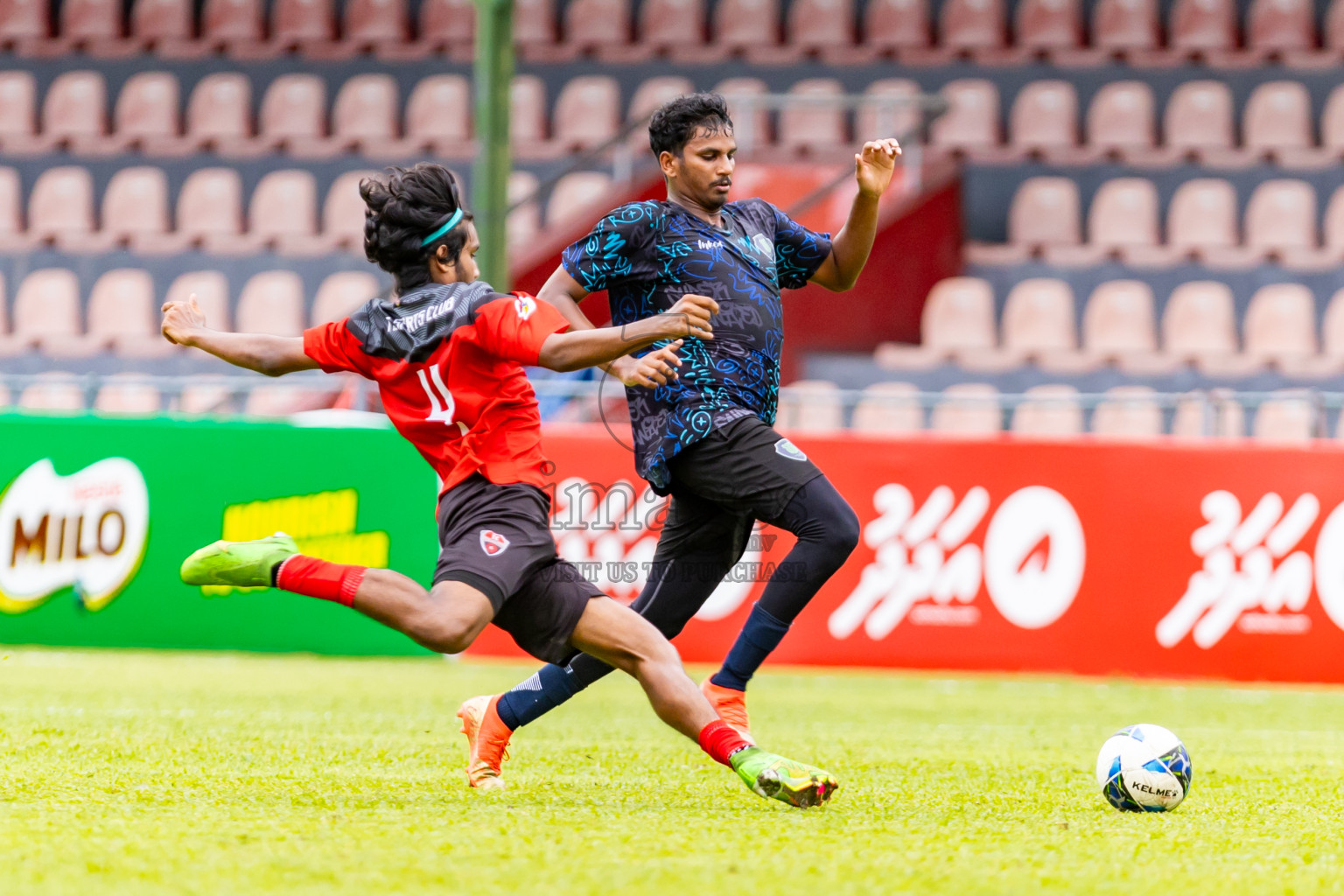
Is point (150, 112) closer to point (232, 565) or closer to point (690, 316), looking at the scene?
point (232, 565)

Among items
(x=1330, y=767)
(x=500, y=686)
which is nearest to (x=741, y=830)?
(x=1330, y=767)

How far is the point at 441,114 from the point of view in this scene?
16.3 meters

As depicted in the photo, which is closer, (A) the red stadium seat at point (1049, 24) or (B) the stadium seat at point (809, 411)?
(B) the stadium seat at point (809, 411)

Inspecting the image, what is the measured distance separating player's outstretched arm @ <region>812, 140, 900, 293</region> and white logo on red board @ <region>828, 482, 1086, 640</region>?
13.8ft

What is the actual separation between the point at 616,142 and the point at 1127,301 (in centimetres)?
446

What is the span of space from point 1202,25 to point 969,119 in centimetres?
276

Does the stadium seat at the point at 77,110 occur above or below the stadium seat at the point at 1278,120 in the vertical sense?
above

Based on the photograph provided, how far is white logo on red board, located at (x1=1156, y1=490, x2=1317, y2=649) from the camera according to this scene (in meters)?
9.30

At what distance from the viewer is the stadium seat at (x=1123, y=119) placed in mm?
15422

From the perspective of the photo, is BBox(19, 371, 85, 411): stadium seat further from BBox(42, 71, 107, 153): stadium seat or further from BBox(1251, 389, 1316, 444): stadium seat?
BBox(1251, 389, 1316, 444): stadium seat

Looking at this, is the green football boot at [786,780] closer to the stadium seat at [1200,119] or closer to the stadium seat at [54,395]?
the stadium seat at [54,395]

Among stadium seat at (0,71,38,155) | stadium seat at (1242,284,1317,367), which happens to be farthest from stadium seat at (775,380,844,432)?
stadium seat at (0,71,38,155)

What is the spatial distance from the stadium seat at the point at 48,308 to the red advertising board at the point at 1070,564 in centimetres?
733

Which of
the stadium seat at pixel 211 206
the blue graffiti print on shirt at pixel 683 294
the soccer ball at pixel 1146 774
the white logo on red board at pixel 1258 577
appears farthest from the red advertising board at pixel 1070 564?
the stadium seat at pixel 211 206
